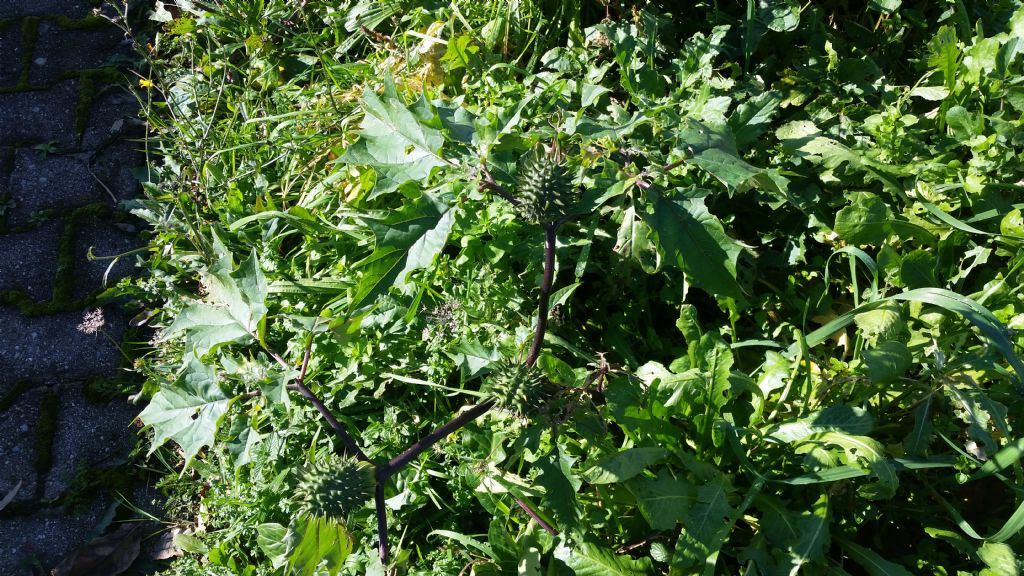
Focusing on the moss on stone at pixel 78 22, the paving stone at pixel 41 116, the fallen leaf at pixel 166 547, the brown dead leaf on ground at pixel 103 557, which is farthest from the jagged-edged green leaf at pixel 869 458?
the moss on stone at pixel 78 22

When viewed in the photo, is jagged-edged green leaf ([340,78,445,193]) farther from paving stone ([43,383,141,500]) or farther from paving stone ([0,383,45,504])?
paving stone ([0,383,45,504])

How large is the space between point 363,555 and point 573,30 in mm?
1934

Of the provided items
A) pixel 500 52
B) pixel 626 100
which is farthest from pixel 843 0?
pixel 500 52

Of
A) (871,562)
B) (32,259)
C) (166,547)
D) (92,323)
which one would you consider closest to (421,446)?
(871,562)

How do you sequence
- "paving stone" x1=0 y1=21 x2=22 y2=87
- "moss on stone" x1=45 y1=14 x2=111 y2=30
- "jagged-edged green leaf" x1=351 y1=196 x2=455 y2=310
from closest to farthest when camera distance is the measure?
"jagged-edged green leaf" x1=351 y1=196 x2=455 y2=310 < "paving stone" x1=0 y1=21 x2=22 y2=87 < "moss on stone" x1=45 y1=14 x2=111 y2=30

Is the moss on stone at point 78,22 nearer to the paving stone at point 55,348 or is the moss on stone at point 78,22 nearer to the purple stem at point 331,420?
the paving stone at point 55,348

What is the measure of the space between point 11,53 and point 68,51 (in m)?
0.27

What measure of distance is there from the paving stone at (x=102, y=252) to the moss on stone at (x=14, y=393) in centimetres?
40

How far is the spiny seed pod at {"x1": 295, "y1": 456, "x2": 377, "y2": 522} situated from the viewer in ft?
5.27

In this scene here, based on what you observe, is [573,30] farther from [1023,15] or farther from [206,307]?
[206,307]

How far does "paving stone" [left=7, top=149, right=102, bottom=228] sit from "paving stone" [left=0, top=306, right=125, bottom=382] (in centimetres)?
50

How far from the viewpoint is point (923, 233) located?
2.23 m

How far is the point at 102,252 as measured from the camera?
327cm

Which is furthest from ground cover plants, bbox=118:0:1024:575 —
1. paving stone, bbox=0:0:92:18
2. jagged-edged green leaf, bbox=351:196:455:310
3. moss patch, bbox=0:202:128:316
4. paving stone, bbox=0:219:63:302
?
paving stone, bbox=0:0:92:18
